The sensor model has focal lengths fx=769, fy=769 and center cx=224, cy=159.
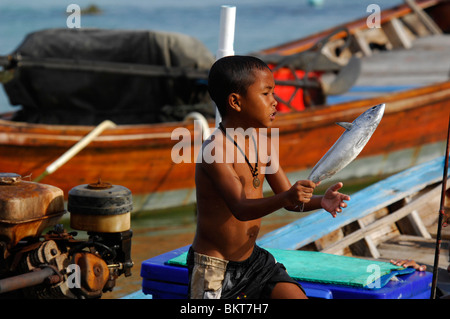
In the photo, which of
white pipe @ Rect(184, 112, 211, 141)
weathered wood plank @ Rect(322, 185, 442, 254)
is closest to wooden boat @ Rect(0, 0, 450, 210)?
white pipe @ Rect(184, 112, 211, 141)

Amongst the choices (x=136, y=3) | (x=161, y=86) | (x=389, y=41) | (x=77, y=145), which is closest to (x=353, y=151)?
(x=77, y=145)

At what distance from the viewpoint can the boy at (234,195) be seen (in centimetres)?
285

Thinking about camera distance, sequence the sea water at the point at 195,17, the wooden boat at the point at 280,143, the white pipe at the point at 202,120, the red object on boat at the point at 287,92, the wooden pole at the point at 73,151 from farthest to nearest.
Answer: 1. the sea water at the point at 195,17
2. the red object on boat at the point at 287,92
3. the white pipe at the point at 202,120
4. the wooden boat at the point at 280,143
5. the wooden pole at the point at 73,151

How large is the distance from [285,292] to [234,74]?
0.85 meters

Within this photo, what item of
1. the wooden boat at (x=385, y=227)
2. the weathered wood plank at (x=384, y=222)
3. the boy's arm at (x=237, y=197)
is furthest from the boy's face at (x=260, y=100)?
the weathered wood plank at (x=384, y=222)

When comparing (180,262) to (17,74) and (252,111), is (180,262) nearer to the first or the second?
(252,111)

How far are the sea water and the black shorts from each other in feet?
86.4

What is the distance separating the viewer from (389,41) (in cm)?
1312

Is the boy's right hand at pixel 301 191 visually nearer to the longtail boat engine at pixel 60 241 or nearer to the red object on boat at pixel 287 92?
the longtail boat engine at pixel 60 241

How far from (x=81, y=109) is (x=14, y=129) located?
1260mm

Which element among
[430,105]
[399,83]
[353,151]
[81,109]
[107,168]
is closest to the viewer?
[353,151]

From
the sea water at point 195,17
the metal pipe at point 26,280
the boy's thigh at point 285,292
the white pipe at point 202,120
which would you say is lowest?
the boy's thigh at point 285,292

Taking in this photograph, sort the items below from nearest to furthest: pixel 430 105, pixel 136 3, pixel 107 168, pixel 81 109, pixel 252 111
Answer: pixel 252 111, pixel 107 168, pixel 81 109, pixel 430 105, pixel 136 3

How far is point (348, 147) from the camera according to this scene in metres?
2.62
